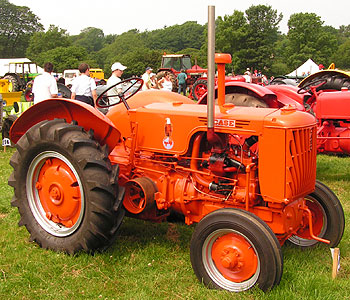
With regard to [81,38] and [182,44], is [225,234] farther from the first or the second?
[81,38]

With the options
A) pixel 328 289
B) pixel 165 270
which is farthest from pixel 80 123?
pixel 328 289

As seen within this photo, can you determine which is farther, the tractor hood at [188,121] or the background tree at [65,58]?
the background tree at [65,58]

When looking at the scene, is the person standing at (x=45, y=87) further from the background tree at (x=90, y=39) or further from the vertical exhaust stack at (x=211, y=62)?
the background tree at (x=90, y=39)

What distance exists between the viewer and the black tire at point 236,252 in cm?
285

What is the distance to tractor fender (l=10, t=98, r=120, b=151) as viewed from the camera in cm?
372

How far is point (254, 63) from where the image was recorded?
54812mm

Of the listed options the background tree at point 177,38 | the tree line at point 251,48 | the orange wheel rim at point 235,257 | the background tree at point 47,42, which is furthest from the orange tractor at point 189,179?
the background tree at point 177,38

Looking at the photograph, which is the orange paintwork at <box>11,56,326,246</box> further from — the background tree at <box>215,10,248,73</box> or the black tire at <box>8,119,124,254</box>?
the background tree at <box>215,10,248,73</box>

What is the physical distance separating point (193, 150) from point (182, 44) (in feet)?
287

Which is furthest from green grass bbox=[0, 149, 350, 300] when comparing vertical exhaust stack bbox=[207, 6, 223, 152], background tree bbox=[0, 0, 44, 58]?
background tree bbox=[0, 0, 44, 58]

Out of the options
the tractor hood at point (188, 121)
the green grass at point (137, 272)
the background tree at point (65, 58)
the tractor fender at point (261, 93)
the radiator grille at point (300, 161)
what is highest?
the background tree at point (65, 58)

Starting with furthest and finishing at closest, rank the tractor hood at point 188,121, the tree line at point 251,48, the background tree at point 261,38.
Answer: the background tree at point 261,38, the tree line at point 251,48, the tractor hood at point 188,121

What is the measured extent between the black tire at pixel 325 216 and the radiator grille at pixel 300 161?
368mm

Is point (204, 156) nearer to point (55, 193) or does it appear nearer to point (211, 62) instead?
point (211, 62)
